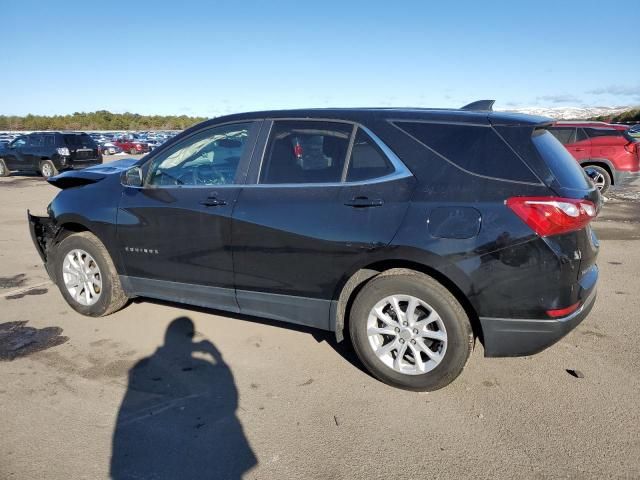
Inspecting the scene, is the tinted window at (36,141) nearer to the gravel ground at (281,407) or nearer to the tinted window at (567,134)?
the gravel ground at (281,407)

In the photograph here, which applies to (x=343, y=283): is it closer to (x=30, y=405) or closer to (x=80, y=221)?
(x=30, y=405)

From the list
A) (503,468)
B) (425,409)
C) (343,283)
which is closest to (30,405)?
(343,283)

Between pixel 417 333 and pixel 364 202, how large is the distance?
2.97ft

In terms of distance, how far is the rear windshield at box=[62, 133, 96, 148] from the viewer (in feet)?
58.9

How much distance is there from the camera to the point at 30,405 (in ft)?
10.2

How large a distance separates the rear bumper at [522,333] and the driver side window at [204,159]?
2.11m

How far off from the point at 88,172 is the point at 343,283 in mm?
2909

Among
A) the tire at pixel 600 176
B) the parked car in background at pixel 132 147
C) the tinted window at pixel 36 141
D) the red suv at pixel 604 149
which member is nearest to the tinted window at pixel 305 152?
the red suv at pixel 604 149

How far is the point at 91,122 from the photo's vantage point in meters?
94.9

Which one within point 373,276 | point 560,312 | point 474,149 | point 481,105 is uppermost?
point 481,105

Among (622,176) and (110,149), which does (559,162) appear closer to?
(622,176)

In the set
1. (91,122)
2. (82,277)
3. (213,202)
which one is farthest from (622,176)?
(91,122)

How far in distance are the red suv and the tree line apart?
76.2m

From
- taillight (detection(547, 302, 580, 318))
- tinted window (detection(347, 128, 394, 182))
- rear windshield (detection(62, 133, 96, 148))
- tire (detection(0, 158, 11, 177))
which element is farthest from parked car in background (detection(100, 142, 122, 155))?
taillight (detection(547, 302, 580, 318))
